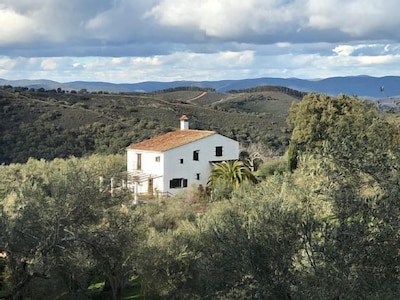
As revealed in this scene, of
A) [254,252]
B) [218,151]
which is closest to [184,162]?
[218,151]

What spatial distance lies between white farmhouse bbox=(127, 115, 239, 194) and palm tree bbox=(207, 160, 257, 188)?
138 inches

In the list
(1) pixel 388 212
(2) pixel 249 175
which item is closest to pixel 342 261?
(1) pixel 388 212

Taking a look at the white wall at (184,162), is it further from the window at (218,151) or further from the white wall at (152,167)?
the window at (218,151)

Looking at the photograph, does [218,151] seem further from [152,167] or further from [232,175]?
[232,175]

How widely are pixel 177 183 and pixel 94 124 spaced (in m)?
25.9

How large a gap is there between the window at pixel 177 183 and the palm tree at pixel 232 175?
389cm

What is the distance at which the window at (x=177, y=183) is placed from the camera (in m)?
44.6

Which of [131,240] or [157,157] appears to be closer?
[131,240]

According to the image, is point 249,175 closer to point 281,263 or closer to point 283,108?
point 281,263

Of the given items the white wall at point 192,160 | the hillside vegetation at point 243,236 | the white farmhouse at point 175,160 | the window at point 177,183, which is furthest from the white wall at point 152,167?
the hillside vegetation at point 243,236

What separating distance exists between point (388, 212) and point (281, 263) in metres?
2.88

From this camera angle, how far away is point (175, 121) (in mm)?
77375

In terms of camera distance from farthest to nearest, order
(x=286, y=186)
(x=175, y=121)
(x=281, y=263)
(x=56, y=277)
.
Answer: (x=175, y=121) < (x=56, y=277) < (x=286, y=186) < (x=281, y=263)

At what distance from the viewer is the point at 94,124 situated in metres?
68.1
